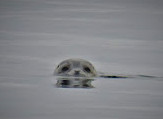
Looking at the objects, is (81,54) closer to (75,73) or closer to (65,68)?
(65,68)

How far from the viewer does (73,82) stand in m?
20.6

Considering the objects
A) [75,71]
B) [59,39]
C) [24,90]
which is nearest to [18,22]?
[59,39]

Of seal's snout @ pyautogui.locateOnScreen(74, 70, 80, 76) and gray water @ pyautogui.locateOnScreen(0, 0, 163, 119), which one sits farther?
seal's snout @ pyautogui.locateOnScreen(74, 70, 80, 76)

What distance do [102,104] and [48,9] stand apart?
2662 centimetres

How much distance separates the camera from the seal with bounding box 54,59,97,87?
2061 cm

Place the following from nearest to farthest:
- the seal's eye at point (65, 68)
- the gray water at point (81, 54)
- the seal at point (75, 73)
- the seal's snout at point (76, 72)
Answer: the gray water at point (81, 54), the seal at point (75, 73), the seal's snout at point (76, 72), the seal's eye at point (65, 68)

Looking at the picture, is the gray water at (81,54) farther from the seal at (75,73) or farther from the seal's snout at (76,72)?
the seal's snout at (76,72)

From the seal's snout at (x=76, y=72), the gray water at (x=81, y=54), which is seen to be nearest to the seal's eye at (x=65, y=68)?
the seal's snout at (x=76, y=72)

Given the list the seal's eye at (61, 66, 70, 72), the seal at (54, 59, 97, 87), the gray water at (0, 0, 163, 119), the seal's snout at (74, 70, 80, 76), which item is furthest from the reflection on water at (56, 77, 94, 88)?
the seal's eye at (61, 66, 70, 72)

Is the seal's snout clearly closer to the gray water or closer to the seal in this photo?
the seal

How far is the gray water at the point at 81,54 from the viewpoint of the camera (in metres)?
17.5

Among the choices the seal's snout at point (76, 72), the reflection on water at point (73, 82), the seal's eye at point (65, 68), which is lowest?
the reflection on water at point (73, 82)

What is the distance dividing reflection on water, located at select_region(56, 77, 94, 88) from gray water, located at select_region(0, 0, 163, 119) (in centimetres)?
23

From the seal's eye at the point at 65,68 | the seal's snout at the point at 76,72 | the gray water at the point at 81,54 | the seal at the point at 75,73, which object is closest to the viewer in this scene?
the gray water at the point at 81,54
